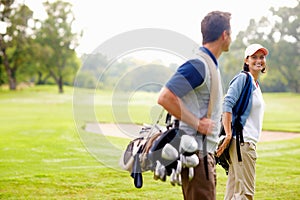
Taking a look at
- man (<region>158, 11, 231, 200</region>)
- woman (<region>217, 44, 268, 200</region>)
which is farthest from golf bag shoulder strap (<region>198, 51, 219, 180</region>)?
woman (<region>217, 44, 268, 200</region>)

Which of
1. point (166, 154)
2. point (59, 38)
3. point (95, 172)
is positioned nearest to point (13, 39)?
point (59, 38)

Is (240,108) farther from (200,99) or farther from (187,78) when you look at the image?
(187,78)

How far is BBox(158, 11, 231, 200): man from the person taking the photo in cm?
273

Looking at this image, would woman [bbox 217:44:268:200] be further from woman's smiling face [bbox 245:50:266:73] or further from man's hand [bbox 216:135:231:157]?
woman's smiling face [bbox 245:50:266:73]

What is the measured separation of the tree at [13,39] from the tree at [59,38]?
4.32 metres

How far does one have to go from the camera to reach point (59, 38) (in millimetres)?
62625

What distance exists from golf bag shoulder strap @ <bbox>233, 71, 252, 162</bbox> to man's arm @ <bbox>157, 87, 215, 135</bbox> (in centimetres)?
142

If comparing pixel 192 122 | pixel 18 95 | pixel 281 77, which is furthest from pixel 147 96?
pixel 281 77

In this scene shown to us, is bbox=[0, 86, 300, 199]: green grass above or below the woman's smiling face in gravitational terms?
below

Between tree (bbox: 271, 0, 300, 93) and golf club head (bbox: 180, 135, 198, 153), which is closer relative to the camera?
golf club head (bbox: 180, 135, 198, 153)

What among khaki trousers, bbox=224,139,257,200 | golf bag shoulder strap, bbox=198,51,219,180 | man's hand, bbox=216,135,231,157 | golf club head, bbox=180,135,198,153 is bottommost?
khaki trousers, bbox=224,139,257,200

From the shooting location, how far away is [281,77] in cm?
5719

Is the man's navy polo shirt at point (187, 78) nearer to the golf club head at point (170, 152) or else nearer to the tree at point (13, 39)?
the golf club head at point (170, 152)

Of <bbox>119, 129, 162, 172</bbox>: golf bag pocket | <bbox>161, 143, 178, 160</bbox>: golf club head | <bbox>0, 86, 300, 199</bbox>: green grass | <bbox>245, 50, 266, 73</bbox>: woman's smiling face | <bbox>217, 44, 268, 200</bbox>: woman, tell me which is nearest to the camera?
<bbox>161, 143, 178, 160</bbox>: golf club head
